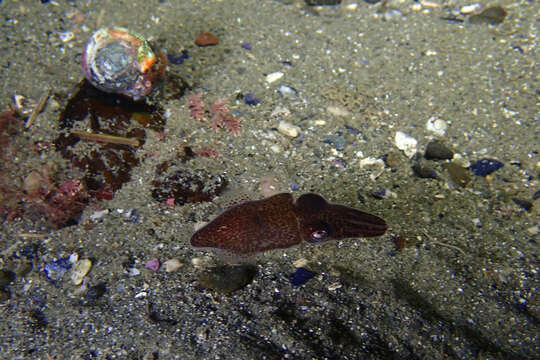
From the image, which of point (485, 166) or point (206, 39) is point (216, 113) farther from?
point (485, 166)

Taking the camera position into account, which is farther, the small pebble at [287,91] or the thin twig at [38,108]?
the small pebble at [287,91]

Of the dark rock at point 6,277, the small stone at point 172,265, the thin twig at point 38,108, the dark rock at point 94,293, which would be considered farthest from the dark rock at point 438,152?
the thin twig at point 38,108

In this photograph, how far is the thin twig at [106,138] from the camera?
387cm

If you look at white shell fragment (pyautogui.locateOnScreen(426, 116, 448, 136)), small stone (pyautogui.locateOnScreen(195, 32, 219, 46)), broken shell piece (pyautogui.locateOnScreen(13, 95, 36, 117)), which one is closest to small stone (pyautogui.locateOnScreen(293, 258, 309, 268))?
white shell fragment (pyautogui.locateOnScreen(426, 116, 448, 136))

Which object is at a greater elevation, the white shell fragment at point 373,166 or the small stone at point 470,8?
the small stone at point 470,8

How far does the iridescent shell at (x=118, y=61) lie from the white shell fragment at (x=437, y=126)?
11.7 feet

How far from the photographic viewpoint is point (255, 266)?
3203 millimetres

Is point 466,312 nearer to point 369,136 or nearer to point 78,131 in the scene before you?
point 369,136

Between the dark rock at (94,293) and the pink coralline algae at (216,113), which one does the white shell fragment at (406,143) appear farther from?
the dark rock at (94,293)

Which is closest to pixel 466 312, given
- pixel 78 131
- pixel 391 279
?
pixel 391 279

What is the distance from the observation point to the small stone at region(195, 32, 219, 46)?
193 inches

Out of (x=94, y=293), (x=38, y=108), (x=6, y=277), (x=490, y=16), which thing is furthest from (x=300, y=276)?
(x=490, y=16)

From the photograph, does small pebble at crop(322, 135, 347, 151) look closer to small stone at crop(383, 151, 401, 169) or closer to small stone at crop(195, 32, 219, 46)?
small stone at crop(383, 151, 401, 169)

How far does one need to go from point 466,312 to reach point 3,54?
256 inches
